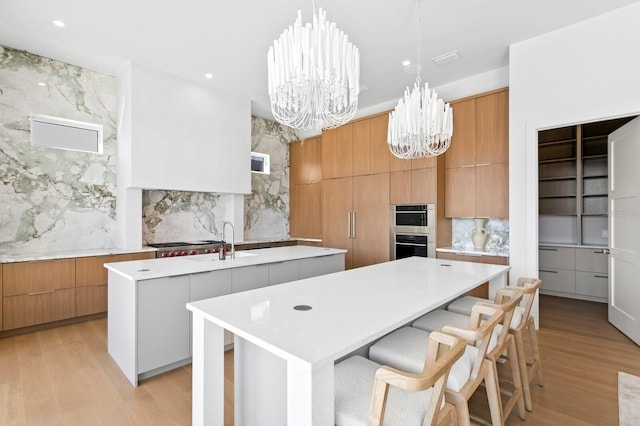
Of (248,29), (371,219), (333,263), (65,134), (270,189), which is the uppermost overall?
(248,29)

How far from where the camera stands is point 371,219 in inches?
202

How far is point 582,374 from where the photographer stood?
2525mm

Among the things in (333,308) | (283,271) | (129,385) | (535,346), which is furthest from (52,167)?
(535,346)

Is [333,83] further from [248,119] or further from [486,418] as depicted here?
[248,119]

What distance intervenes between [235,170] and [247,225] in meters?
1.32

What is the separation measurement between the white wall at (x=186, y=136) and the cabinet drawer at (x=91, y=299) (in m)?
1.36

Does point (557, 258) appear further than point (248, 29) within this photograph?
Yes

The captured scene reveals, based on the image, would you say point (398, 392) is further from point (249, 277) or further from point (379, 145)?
point (379, 145)

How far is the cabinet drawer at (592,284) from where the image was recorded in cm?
446

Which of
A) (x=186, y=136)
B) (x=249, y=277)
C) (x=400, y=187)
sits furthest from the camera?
(x=400, y=187)

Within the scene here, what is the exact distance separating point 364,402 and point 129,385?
2.06m

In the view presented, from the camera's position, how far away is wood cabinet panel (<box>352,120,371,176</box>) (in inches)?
205

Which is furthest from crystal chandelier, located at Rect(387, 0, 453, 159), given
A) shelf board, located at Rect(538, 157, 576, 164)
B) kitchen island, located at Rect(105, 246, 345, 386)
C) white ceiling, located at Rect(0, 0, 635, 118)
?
shelf board, located at Rect(538, 157, 576, 164)

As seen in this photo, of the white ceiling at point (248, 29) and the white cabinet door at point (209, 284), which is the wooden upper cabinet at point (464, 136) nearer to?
the white ceiling at point (248, 29)
